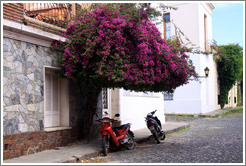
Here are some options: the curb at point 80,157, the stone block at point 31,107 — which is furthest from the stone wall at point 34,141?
the curb at point 80,157

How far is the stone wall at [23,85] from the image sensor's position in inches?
297

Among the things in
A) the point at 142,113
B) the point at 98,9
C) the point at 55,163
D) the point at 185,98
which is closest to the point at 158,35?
the point at 98,9

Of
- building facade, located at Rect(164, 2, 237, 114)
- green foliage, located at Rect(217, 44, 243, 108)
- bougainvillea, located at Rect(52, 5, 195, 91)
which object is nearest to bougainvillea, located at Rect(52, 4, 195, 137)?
bougainvillea, located at Rect(52, 5, 195, 91)

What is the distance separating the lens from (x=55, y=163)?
702 centimetres

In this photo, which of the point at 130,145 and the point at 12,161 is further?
the point at 130,145

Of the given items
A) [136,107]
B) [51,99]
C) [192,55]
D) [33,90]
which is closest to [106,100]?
[136,107]

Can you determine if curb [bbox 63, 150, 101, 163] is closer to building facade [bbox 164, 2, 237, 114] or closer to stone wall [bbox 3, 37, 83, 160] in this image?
stone wall [bbox 3, 37, 83, 160]

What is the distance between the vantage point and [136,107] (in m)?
14.4

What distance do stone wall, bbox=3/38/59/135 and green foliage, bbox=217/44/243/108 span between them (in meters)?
19.2

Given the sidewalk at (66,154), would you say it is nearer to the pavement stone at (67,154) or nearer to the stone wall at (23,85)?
the pavement stone at (67,154)

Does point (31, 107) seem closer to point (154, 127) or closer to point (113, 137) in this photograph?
point (113, 137)

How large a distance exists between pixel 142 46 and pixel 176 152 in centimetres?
299

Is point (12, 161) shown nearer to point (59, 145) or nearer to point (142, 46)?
point (59, 145)

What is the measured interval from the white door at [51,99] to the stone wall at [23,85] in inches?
28.3
